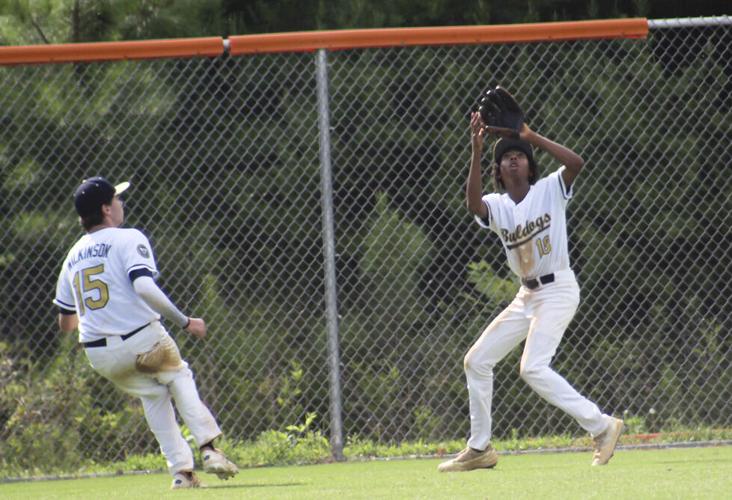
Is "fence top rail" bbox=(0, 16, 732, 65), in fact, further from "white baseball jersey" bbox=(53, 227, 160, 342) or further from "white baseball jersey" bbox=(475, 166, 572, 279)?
"white baseball jersey" bbox=(53, 227, 160, 342)

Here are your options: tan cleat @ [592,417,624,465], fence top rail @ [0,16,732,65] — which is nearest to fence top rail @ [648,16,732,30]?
fence top rail @ [0,16,732,65]

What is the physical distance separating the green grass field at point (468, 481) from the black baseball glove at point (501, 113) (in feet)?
5.76

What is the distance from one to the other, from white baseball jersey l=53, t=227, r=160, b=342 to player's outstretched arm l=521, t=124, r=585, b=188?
1.99 metres

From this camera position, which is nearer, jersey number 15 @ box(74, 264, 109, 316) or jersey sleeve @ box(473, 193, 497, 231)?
jersey number 15 @ box(74, 264, 109, 316)

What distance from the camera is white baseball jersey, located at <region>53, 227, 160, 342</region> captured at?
635cm

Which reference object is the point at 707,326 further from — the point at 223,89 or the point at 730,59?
the point at 223,89

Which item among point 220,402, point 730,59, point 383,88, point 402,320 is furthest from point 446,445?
point 730,59

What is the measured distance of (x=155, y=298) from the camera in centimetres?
618

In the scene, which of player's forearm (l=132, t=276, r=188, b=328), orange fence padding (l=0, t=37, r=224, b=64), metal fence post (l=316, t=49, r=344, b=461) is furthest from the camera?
metal fence post (l=316, t=49, r=344, b=461)

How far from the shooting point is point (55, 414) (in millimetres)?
8641

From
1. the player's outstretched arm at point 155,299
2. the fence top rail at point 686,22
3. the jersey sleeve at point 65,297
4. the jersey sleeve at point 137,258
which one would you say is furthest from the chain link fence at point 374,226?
the player's outstretched arm at point 155,299

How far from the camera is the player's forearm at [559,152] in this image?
260 inches

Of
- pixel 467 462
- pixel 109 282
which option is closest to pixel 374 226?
pixel 467 462

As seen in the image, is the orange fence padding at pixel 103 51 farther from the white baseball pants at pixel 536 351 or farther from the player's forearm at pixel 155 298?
the white baseball pants at pixel 536 351
